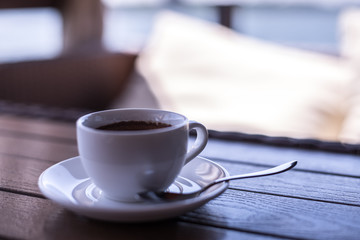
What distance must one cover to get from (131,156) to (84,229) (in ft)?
0.29

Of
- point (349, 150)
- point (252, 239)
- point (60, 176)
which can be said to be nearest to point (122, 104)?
point (349, 150)

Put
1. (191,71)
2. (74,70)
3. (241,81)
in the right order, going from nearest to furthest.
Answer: (241,81) → (191,71) → (74,70)

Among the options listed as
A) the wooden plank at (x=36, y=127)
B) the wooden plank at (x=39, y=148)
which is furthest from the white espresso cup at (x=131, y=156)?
the wooden plank at (x=36, y=127)

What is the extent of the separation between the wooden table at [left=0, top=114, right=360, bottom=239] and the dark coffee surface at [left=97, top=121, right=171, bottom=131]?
103 mm

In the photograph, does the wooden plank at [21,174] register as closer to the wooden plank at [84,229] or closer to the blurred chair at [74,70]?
the wooden plank at [84,229]

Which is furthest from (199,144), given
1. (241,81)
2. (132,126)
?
(241,81)

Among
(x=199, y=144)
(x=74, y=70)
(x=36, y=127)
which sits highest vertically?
(x=199, y=144)

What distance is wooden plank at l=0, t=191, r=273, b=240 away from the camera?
1.47 feet

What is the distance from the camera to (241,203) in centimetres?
53

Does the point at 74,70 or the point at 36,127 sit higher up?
the point at 36,127

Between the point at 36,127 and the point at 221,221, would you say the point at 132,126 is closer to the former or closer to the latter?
the point at 221,221

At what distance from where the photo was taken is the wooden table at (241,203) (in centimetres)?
46

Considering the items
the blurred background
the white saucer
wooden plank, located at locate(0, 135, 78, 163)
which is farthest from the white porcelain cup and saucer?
the blurred background

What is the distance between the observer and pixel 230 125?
1.44m
